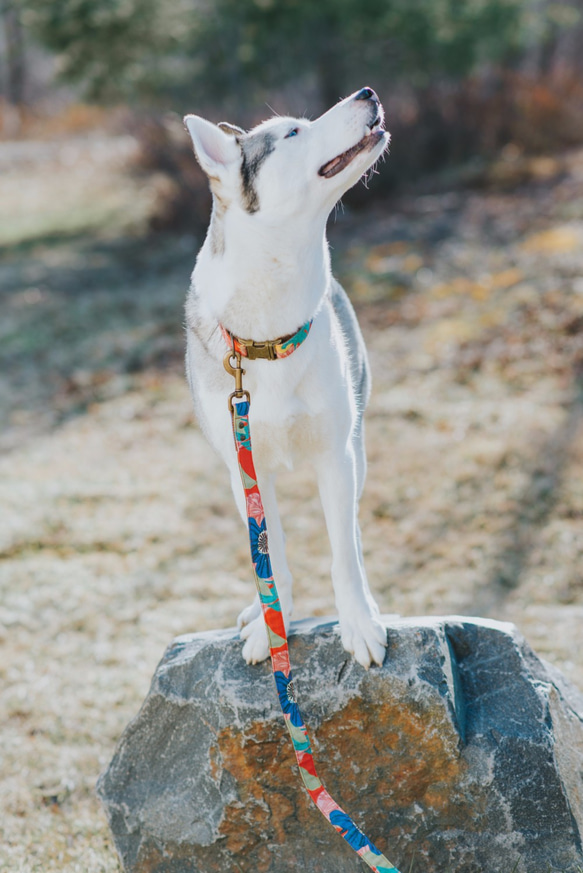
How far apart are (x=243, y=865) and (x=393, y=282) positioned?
22.0 ft

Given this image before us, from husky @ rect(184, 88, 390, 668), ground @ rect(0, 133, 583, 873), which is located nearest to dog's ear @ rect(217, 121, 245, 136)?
husky @ rect(184, 88, 390, 668)

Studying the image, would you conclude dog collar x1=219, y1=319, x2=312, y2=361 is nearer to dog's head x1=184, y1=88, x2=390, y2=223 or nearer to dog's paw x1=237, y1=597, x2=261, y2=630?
dog's head x1=184, y1=88, x2=390, y2=223

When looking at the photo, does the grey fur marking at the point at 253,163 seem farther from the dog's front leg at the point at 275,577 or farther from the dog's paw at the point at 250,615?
the dog's paw at the point at 250,615

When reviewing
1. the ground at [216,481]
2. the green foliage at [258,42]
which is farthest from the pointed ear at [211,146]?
the green foliage at [258,42]

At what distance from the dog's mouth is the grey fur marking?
19 cm

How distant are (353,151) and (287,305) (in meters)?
0.47

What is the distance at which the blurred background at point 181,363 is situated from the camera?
172 inches

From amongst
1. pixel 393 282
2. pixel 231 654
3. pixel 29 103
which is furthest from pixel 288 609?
pixel 29 103

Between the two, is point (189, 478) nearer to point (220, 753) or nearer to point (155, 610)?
point (155, 610)

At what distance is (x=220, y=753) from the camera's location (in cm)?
261

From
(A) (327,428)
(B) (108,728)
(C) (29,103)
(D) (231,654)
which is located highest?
(C) (29,103)

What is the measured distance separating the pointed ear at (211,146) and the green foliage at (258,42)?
30.5 ft

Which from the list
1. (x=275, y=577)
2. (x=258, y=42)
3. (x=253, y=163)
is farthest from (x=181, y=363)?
(x=258, y=42)

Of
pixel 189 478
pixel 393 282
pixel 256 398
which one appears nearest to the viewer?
pixel 256 398
